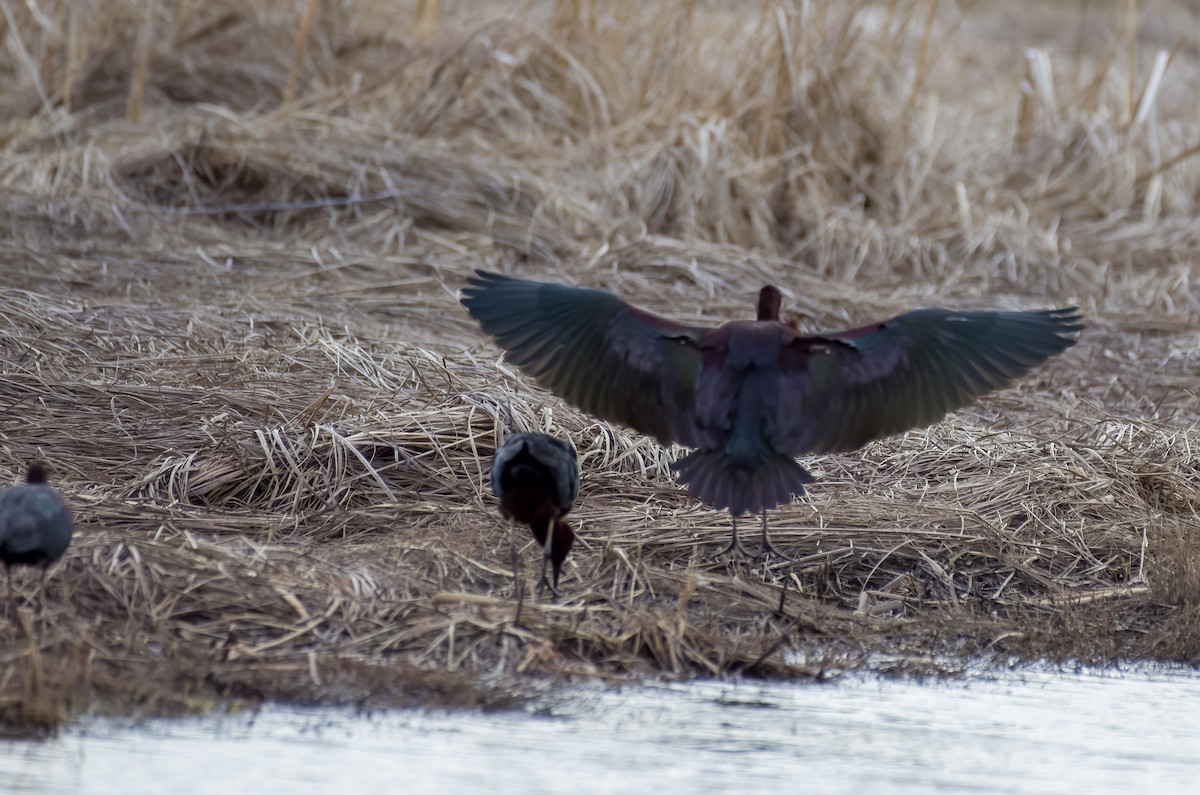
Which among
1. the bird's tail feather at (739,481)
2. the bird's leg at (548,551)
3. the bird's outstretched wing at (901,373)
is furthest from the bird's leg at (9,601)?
the bird's outstretched wing at (901,373)

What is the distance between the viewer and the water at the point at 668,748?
3.30 metres

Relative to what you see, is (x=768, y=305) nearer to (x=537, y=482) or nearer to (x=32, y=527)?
(x=537, y=482)

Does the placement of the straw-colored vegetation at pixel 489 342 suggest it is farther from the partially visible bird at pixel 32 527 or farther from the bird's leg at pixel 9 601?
the partially visible bird at pixel 32 527

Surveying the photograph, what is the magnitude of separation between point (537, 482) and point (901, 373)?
3.91 feet

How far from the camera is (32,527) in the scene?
12.4 ft

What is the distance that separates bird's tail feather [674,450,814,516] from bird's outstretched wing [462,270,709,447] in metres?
0.10

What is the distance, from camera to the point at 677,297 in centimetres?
805

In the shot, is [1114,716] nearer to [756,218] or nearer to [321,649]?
[321,649]

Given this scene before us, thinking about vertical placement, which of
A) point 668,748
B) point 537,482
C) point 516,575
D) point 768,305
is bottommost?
point 668,748

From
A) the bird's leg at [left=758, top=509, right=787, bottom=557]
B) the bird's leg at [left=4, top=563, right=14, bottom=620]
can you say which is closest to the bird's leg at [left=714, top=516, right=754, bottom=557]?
the bird's leg at [left=758, top=509, right=787, bottom=557]

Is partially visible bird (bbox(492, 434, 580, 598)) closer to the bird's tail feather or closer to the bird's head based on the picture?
the bird's tail feather

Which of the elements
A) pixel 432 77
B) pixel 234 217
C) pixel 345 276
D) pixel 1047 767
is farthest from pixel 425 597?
pixel 432 77

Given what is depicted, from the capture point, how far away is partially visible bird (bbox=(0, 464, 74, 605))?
3770 mm

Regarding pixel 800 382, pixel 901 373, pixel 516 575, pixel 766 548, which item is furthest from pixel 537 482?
pixel 901 373
